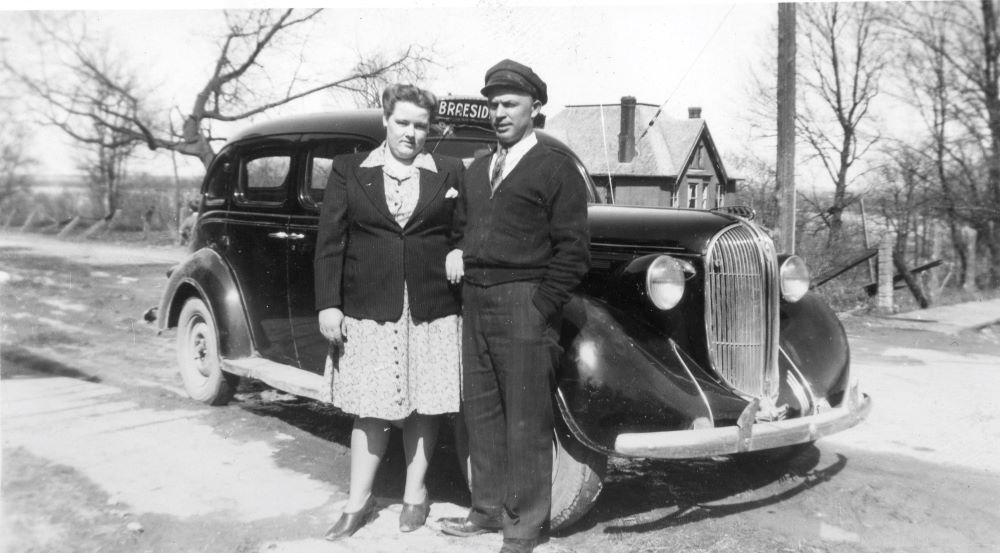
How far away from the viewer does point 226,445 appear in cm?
458

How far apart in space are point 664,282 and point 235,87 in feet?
21.4

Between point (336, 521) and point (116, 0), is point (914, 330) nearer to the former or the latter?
point (336, 521)

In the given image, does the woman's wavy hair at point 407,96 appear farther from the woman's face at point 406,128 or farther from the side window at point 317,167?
the side window at point 317,167

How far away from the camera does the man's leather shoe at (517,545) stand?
3051mm

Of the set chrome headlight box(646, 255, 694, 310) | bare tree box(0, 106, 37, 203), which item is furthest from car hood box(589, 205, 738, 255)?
bare tree box(0, 106, 37, 203)

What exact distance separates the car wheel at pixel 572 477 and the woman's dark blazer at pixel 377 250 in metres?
0.75

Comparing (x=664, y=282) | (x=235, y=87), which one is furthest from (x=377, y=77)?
(x=664, y=282)

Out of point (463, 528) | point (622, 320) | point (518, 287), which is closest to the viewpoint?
point (518, 287)

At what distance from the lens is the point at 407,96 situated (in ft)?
10.4

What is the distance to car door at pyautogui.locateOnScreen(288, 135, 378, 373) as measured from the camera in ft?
14.3

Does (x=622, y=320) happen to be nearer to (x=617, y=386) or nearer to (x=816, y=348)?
(x=617, y=386)

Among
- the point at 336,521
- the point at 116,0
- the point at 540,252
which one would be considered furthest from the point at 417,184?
the point at 116,0

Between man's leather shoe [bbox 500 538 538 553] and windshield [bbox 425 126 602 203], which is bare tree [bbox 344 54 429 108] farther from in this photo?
man's leather shoe [bbox 500 538 538 553]

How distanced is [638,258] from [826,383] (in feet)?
4.01
